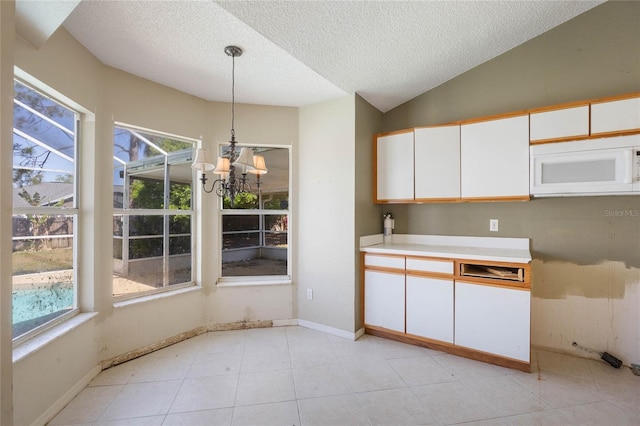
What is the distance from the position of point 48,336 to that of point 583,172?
157 inches

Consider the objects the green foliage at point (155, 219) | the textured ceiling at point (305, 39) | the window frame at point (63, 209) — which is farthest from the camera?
the green foliage at point (155, 219)

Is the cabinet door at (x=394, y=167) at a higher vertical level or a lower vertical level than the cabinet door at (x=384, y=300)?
higher

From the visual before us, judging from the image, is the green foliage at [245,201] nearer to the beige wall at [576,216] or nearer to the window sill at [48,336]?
the window sill at [48,336]

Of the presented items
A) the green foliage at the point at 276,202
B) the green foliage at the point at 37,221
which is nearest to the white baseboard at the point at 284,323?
the green foliage at the point at 276,202

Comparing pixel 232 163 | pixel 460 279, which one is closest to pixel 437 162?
pixel 460 279

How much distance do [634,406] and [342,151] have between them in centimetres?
289

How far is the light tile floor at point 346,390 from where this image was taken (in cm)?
182

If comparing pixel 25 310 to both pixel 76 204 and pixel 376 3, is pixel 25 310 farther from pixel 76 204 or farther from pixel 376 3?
pixel 376 3

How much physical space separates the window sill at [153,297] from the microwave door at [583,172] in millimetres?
3379

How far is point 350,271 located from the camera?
2.97 metres

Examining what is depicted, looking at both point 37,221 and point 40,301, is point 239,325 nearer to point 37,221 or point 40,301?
point 40,301

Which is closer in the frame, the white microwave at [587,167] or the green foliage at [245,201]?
the white microwave at [587,167]

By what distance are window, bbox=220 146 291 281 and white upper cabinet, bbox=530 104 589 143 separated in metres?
2.39

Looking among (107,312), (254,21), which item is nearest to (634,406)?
(254,21)
